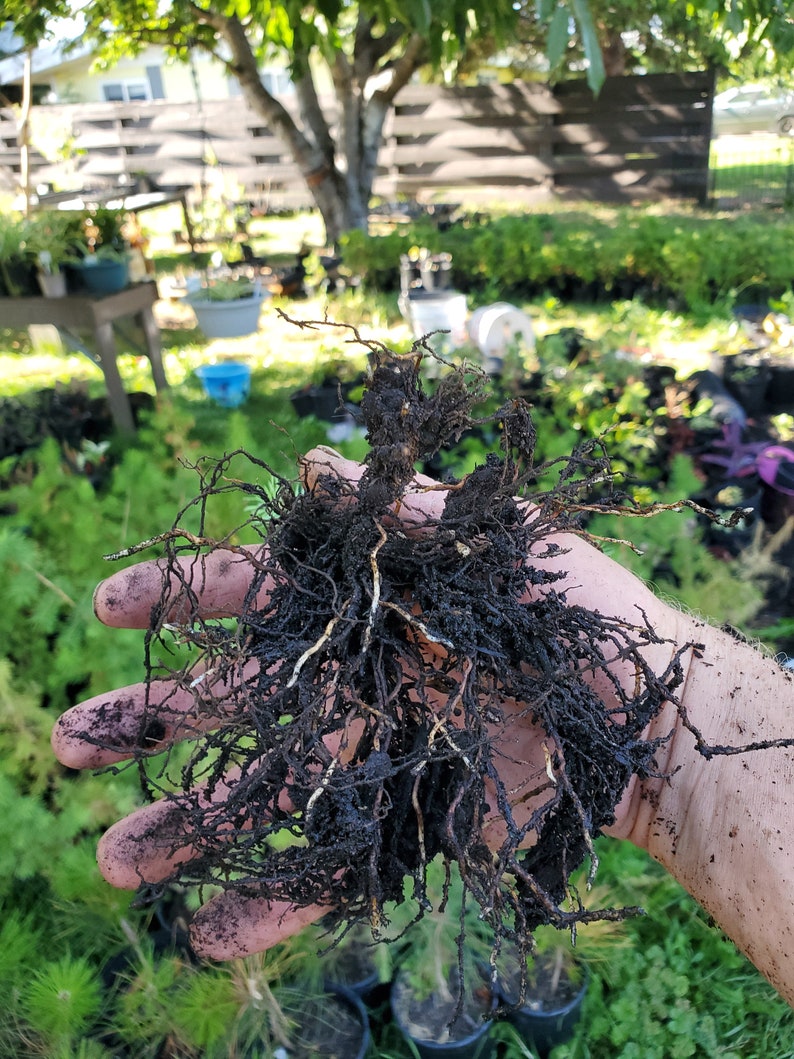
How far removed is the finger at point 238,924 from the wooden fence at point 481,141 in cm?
1007

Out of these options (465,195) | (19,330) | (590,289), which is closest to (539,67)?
(465,195)

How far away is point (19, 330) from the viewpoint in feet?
22.6

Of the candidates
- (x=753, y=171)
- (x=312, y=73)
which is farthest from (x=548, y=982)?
(x=753, y=171)

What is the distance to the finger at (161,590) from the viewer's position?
1200mm

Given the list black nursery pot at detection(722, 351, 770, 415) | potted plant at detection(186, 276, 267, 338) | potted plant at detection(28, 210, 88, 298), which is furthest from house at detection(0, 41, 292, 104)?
black nursery pot at detection(722, 351, 770, 415)

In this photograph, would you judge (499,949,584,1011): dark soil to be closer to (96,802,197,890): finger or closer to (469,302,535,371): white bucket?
(96,802,197,890): finger

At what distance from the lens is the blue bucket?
4.79 meters

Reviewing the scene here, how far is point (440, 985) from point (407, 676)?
0.99 m

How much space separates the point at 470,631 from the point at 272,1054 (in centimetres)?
115

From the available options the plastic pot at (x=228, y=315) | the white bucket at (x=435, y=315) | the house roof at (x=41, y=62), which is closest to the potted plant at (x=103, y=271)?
the plastic pot at (x=228, y=315)

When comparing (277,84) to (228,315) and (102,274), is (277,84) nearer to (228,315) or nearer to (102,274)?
(228,315)

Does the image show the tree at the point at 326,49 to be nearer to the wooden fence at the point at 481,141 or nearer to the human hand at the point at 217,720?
the wooden fence at the point at 481,141

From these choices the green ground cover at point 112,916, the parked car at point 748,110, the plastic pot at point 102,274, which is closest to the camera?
the green ground cover at point 112,916

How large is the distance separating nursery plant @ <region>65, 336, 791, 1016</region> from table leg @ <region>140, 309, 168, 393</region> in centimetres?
406
